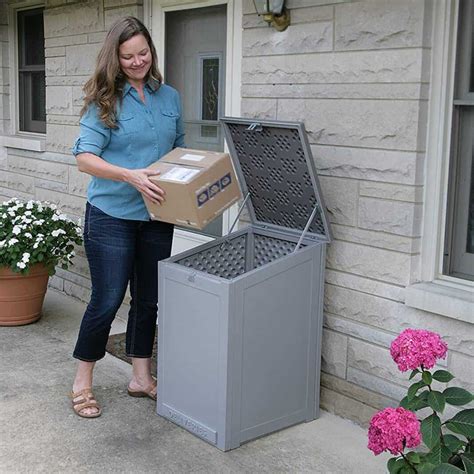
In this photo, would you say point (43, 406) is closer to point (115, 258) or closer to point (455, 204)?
point (115, 258)

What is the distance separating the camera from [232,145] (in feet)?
12.7

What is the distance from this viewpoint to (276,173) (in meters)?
3.75

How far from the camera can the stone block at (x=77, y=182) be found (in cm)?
571

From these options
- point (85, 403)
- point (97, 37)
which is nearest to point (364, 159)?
point (85, 403)

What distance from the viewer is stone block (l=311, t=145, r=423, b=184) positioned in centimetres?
338

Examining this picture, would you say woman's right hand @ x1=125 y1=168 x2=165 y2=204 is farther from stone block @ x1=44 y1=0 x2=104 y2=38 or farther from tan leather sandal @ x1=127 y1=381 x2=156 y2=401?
stone block @ x1=44 y1=0 x2=104 y2=38

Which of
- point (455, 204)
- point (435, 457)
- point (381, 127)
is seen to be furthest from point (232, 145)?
point (435, 457)

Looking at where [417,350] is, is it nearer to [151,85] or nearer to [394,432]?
[394,432]

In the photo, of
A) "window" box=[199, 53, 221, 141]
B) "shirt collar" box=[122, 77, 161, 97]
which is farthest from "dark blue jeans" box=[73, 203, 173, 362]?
"window" box=[199, 53, 221, 141]

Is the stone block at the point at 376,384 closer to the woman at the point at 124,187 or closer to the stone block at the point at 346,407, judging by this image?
the stone block at the point at 346,407

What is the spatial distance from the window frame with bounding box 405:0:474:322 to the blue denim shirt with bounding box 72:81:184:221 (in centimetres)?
120

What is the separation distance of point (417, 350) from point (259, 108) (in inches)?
75.9

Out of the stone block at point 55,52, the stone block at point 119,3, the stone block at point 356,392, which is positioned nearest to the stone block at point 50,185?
the stone block at point 55,52

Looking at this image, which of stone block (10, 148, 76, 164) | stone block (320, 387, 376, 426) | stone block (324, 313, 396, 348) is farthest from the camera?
stone block (10, 148, 76, 164)
